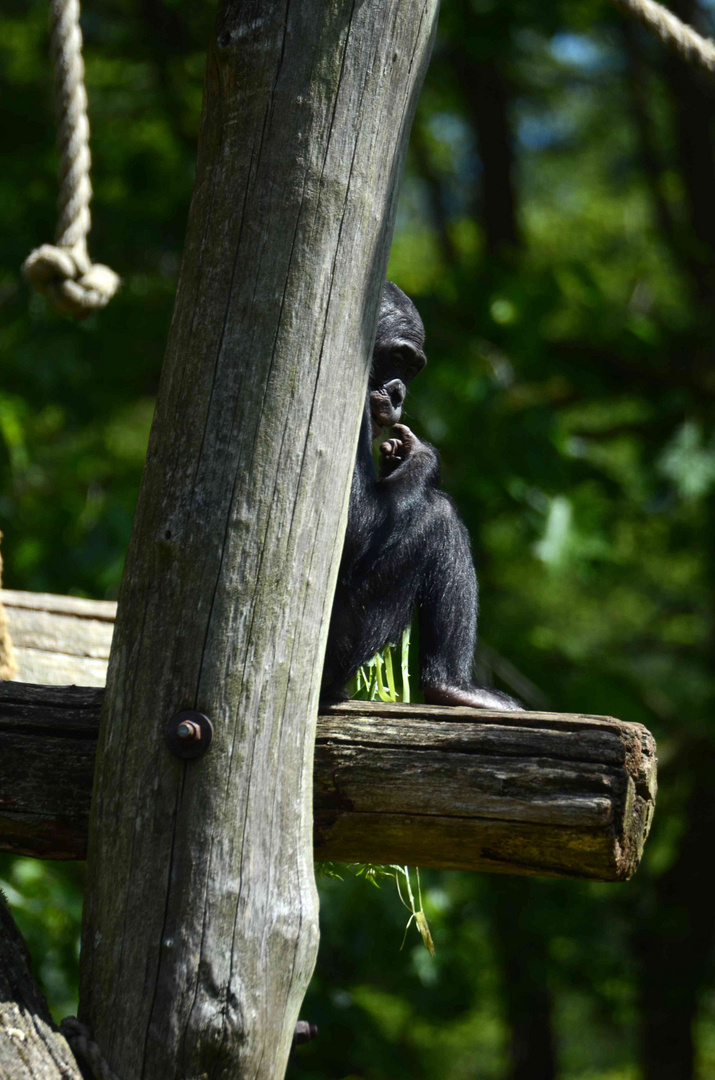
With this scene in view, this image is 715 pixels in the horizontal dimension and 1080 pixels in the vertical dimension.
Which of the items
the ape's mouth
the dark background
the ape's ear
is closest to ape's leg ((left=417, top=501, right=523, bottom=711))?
the ape's mouth

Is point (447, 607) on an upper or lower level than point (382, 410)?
lower

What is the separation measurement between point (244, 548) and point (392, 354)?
148 cm

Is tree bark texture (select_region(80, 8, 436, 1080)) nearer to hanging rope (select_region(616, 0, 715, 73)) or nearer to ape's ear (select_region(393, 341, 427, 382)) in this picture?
hanging rope (select_region(616, 0, 715, 73))

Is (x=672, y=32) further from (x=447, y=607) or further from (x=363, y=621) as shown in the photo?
(x=363, y=621)

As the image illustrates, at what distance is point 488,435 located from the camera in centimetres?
558

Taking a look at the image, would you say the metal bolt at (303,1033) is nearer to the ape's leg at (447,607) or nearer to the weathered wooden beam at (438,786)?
the weathered wooden beam at (438,786)

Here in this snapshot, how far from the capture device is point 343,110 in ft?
6.34

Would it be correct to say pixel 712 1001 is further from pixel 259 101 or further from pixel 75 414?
pixel 259 101

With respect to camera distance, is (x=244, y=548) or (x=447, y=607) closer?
(x=244, y=548)

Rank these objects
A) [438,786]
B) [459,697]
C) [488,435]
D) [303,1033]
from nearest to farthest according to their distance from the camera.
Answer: [438,786] < [303,1033] < [459,697] < [488,435]

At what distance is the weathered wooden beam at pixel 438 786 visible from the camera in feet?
6.47

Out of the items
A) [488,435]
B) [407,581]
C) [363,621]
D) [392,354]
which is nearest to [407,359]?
[392,354]

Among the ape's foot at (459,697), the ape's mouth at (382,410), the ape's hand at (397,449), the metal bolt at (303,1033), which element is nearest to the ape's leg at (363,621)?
the ape's foot at (459,697)

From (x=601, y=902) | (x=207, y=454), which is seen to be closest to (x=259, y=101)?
(x=207, y=454)
